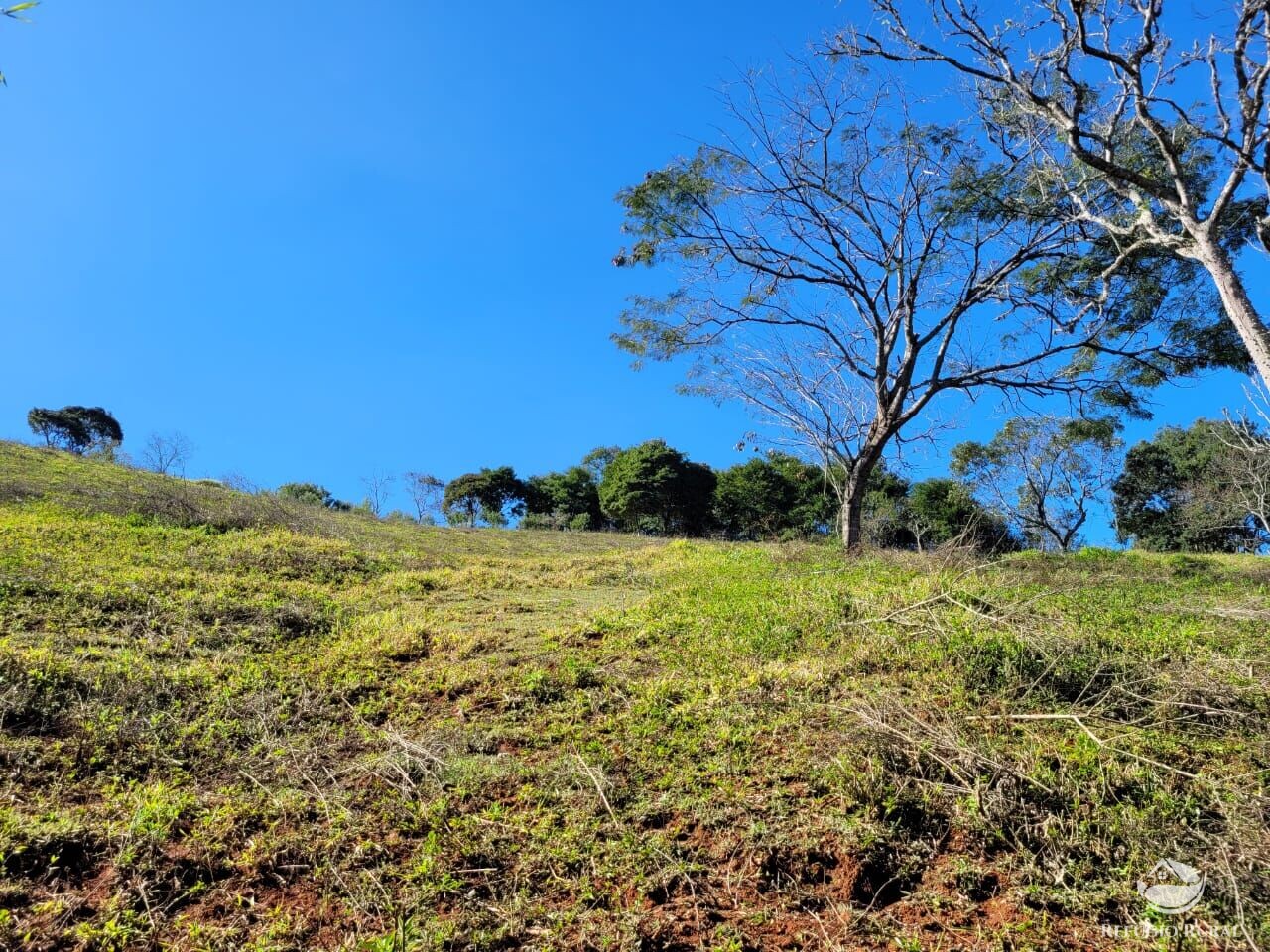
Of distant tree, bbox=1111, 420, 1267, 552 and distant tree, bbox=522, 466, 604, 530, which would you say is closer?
→ distant tree, bbox=1111, 420, 1267, 552

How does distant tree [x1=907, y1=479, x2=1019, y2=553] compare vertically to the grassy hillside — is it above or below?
above

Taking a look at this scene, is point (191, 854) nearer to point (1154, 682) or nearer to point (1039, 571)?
point (1154, 682)

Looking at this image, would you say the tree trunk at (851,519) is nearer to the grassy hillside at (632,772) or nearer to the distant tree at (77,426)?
the grassy hillside at (632,772)

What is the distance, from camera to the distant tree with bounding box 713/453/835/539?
129ft

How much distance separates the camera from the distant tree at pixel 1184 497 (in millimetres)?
26797

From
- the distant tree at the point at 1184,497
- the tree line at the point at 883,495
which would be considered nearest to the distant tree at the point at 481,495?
the tree line at the point at 883,495

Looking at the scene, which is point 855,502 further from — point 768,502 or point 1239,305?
point 768,502

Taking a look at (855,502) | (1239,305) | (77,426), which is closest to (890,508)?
(855,502)

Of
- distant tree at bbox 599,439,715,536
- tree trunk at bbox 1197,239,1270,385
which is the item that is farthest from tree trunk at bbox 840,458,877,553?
distant tree at bbox 599,439,715,536

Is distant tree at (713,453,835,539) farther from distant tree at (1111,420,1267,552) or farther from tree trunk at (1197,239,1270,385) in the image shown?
tree trunk at (1197,239,1270,385)

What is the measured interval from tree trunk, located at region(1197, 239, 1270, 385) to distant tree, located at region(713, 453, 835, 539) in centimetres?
3151

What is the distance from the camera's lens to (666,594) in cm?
823

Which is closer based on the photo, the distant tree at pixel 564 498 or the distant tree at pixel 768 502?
the distant tree at pixel 768 502

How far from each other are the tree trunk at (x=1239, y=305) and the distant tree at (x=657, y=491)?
31.2 m
